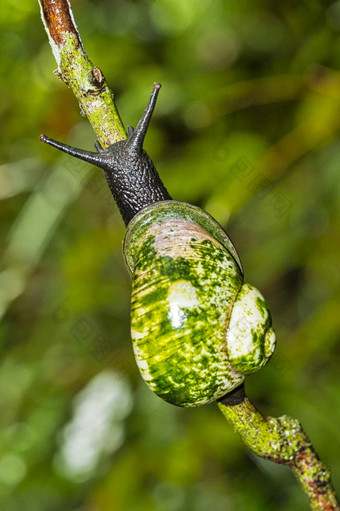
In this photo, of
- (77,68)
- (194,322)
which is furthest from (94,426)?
(77,68)

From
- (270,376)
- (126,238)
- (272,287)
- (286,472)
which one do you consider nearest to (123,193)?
(126,238)

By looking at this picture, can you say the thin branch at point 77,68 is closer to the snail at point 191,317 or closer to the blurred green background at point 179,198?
the snail at point 191,317

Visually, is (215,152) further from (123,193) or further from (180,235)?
(180,235)

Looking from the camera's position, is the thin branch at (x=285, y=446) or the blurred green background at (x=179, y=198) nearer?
the thin branch at (x=285, y=446)

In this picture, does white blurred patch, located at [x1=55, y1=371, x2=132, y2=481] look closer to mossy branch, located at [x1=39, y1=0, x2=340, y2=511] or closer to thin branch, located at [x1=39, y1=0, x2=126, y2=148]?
mossy branch, located at [x1=39, y1=0, x2=340, y2=511]

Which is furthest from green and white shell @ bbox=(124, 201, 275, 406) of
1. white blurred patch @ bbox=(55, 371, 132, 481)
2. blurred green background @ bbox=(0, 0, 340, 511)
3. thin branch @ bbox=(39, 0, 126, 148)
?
white blurred patch @ bbox=(55, 371, 132, 481)

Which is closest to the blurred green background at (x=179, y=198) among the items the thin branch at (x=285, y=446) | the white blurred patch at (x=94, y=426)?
the white blurred patch at (x=94, y=426)

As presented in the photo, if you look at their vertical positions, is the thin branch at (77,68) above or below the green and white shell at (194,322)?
above
